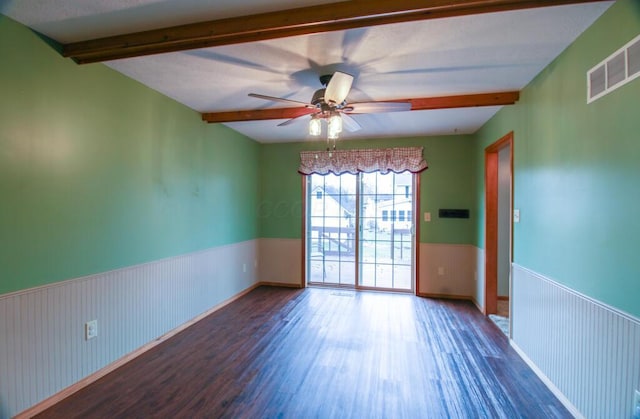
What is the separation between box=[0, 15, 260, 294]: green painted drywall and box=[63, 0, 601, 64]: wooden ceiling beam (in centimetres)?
29

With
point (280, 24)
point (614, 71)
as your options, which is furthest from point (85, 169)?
point (614, 71)

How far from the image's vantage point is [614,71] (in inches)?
62.5

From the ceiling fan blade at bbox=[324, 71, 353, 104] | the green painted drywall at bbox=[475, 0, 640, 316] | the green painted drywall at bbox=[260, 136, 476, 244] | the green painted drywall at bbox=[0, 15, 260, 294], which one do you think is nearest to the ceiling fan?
the ceiling fan blade at bbox=[324, 71, 353, 104]

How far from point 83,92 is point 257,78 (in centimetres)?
129

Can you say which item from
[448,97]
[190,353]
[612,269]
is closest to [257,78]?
[448,97]

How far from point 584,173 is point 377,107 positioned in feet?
4.84

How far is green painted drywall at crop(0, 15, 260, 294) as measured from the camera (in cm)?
180

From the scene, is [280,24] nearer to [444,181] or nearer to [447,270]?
[444,181]

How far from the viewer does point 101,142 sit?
2344 mm

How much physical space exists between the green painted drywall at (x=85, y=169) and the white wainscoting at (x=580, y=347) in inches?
133

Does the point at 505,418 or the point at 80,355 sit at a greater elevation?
the point at 80,355

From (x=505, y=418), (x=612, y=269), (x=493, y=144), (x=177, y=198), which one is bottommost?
(x=505, y=418)

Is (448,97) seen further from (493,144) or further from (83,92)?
(83,92)

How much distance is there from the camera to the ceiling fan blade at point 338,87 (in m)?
2.13
